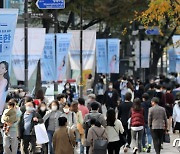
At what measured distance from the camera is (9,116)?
1797cm

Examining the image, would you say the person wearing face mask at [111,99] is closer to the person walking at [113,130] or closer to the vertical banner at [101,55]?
the vertical banner at [101,55]

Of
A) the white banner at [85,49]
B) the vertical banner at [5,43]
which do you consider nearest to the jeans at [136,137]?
the vertical banner at [5,43]

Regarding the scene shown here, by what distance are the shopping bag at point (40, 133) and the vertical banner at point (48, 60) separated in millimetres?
8500

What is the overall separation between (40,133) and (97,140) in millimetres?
2271

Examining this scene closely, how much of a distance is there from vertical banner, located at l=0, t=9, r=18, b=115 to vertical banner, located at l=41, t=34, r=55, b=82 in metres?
12.0

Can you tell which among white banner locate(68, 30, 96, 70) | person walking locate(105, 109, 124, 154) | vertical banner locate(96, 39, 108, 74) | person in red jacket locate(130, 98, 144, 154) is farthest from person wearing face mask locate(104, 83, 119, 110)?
person walking locate(105, 109, 124, 154)

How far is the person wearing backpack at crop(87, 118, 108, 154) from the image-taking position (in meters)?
15.8

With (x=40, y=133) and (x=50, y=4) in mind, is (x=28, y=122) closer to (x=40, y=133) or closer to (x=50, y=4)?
(x=40, y=133)

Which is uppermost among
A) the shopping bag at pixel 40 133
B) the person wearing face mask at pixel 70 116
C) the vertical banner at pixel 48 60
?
the vertical banner at pixel 48 60

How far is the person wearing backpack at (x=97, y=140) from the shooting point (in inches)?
622

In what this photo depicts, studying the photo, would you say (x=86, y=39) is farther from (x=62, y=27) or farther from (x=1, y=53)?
(x=1, y=53)

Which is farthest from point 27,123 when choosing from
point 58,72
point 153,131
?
point 58,72

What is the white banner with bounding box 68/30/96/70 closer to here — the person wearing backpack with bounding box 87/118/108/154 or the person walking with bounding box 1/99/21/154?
the person walking with bounding box 1/99/21/154

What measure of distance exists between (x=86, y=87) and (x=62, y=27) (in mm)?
3934
